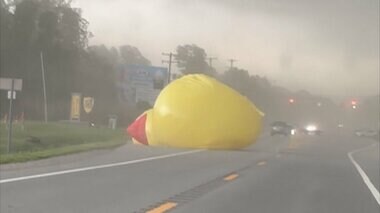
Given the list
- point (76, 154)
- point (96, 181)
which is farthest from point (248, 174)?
point (76, 154)

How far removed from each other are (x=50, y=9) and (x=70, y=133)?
38114 millimetres

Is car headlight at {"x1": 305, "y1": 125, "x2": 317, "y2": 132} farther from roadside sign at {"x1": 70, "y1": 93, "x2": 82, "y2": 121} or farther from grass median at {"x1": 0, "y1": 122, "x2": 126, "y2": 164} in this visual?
grass median at {"x1": 0, "y1": 122, "x2": 126, "y2": 164}

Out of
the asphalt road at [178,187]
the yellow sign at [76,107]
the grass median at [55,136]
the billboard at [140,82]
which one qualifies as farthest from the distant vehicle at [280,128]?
the asphalt road at [178,187]

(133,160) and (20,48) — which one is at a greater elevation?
(20,48)

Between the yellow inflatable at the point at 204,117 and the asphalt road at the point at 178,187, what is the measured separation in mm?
8274

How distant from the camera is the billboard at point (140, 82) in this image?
225 ft

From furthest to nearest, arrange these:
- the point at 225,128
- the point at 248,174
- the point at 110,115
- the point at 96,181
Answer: the point at 110,115 < the point at 225,128 < the point at 248,174 < the point at 96,181

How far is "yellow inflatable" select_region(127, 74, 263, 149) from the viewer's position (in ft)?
101

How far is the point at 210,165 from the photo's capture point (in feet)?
70.8

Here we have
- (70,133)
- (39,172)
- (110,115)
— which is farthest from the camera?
(110,115)

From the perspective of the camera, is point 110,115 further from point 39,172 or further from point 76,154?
point 39,172

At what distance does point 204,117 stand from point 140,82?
39819 mm

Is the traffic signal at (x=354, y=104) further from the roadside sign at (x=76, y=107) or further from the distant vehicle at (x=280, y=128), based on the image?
the roadside sign at (x=76, y=107)

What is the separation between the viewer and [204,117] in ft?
101
